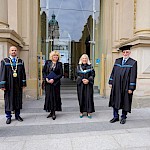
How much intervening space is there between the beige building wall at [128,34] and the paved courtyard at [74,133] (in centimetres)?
169

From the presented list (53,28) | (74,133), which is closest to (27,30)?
(53,28)

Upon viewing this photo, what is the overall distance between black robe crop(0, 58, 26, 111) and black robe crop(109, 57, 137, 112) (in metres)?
2.61

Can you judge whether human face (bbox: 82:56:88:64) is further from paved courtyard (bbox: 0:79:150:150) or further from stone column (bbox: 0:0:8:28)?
stone column (bbox: 0:0:8:28)

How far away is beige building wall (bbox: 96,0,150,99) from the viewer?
7074 millimetres

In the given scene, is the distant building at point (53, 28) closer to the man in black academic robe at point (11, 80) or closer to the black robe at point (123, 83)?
the man in black academic robe at point (11, 80)

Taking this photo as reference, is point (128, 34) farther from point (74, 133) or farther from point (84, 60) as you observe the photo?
point (74, 133)

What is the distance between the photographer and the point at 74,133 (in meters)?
4.34

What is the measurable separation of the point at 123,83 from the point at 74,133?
1.90 metres

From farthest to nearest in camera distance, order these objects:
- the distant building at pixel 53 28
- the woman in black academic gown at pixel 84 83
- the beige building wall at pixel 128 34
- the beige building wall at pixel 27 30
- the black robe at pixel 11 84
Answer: the distant building at pixel 53 28 < the beige building wall at pixel 27 30 < the beige building wall at pixel 128 34 < the woman in black academic gown at pixel 84 83 < the black robe at pixel 11 84

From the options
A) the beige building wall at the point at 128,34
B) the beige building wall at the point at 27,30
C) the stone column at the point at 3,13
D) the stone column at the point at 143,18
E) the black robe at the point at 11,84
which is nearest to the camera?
the black robe at the point at 11,84

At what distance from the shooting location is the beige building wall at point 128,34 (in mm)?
7074

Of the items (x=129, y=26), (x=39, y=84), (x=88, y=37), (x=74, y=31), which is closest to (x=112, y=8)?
(x=129, y=26)

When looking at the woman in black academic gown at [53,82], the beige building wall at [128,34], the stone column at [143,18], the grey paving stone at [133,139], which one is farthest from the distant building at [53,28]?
the grey paving stone at [133,139]

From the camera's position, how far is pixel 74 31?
12.7 metres
